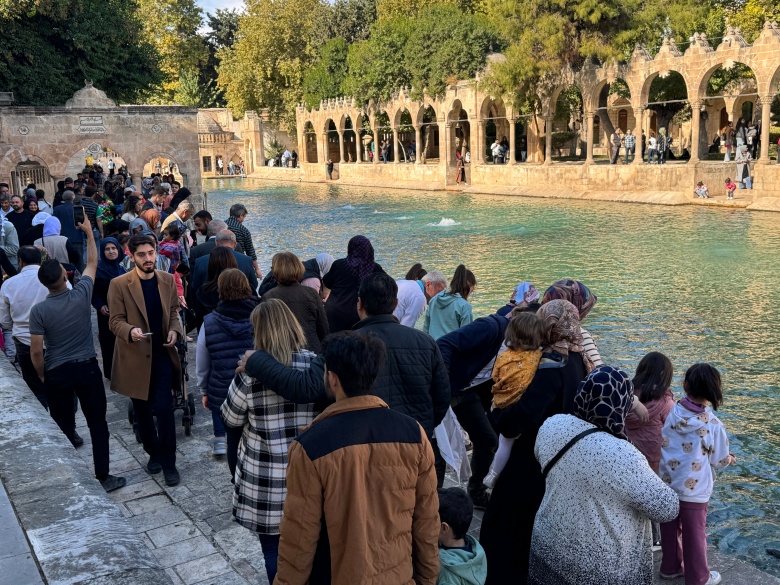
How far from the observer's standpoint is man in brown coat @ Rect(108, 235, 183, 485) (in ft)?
15.7

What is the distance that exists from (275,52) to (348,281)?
51.7 m

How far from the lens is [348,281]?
5.50 meters

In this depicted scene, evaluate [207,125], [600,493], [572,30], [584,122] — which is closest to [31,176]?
[572,30]

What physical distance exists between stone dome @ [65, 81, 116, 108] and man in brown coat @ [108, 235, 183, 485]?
1644 centimetres

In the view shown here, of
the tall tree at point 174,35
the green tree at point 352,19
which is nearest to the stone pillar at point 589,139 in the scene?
the green tree at point 352,19

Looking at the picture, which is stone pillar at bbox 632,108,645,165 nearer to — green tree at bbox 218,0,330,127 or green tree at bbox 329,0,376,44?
green tree at bbox 329,0,376,44

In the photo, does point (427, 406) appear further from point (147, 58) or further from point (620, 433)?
point (147, 58)

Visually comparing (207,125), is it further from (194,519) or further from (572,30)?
(194,519)

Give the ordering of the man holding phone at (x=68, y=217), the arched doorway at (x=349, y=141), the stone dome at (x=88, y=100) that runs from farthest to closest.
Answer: the arched doorway at (x=349, y=141), the stone dome at (x=88, y=100), the man holding phone at (x=68, y=217)

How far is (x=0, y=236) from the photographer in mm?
8844

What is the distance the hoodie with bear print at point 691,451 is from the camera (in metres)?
3.69

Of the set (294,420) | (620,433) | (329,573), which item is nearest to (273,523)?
(294,420)

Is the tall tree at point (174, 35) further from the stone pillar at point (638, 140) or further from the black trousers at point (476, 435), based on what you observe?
the black trousers at point (476, 435)

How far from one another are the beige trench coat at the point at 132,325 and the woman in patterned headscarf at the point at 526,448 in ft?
7.96
